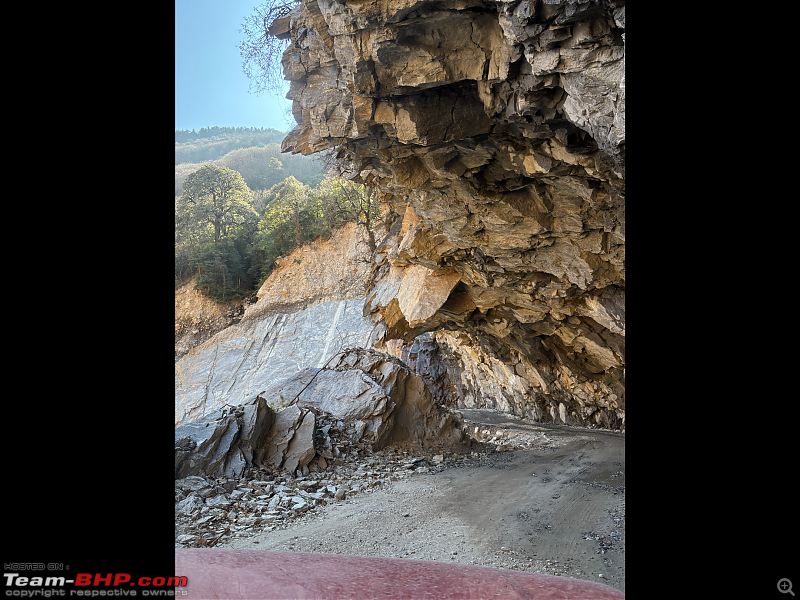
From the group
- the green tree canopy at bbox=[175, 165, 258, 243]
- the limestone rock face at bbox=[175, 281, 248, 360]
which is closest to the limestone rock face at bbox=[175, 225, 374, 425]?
the limestone rock face at bbox=[175, 281, 248, 360]

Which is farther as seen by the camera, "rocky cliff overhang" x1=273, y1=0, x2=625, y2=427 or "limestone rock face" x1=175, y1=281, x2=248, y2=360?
"limestone rock face" x1=175, y1=281, x2=248, y2=360

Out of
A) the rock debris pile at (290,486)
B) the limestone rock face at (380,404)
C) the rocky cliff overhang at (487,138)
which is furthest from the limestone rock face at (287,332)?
the rock debris pile at (290,486)

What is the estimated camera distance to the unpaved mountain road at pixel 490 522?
4.18 meters

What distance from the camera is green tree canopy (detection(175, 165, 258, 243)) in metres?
23.1

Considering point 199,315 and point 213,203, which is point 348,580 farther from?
point 213,203

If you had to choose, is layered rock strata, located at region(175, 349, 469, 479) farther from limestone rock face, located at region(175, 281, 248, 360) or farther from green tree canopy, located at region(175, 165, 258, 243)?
green tree canopy, located at region(175, 165, 258, 243)

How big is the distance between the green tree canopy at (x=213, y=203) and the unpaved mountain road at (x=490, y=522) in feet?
67.0

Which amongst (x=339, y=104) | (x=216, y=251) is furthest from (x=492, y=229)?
(x=216, y=251)
